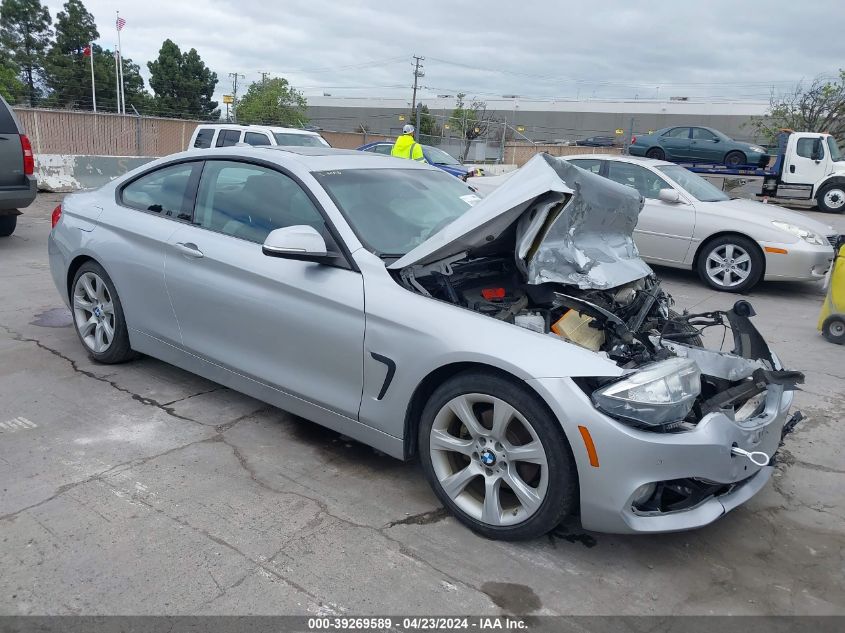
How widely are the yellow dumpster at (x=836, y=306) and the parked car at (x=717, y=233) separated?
1773 millimetres

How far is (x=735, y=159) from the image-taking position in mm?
20625

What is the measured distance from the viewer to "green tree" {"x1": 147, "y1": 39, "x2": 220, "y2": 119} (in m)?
60.2

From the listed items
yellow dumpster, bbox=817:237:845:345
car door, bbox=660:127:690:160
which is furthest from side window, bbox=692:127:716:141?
yellow dumpster, bbox=817:237:845:345

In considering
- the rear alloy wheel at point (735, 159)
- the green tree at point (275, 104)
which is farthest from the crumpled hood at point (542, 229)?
the green tree at point (275, 104)

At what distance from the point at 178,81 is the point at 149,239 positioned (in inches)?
2490

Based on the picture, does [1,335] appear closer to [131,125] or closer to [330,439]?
[330,439]

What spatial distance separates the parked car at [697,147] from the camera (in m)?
20.6

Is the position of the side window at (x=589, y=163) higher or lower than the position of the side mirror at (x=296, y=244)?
higher

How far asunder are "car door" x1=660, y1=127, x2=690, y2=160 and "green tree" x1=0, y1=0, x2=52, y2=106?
50.3 metres

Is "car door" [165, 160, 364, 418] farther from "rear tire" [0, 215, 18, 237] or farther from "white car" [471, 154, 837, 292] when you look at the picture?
"rear tire" [0, 215, 18, 237]

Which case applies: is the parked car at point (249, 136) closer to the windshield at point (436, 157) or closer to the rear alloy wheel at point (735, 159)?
the windshield at point (436, 157)

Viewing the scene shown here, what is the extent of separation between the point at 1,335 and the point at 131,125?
13511mm

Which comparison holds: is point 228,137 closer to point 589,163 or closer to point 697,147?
point 589,163

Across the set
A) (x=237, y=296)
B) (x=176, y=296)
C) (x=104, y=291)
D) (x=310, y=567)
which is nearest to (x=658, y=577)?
(x=310, y=567)
